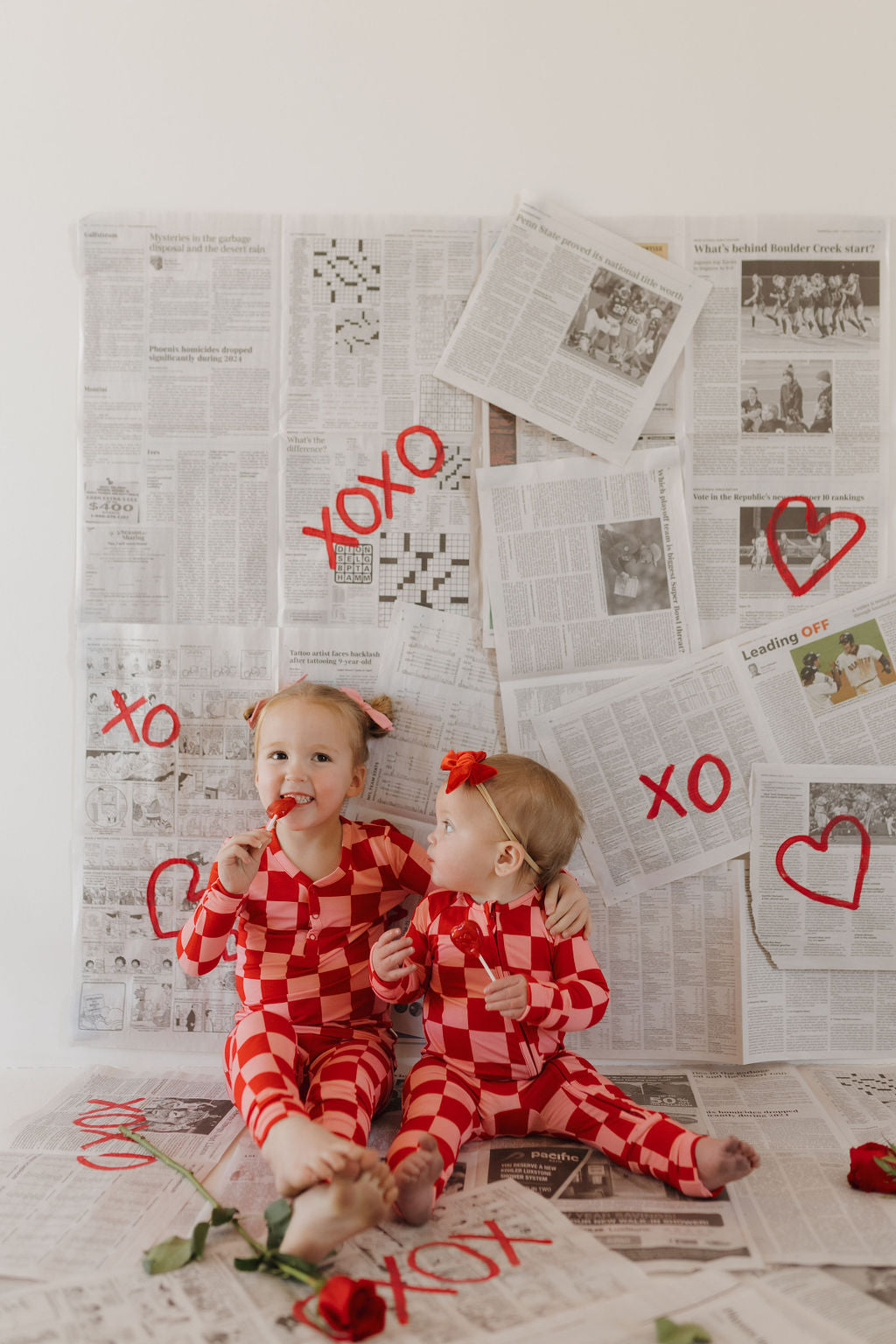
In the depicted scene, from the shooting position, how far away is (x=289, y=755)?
4.16 feet

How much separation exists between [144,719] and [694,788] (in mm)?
837

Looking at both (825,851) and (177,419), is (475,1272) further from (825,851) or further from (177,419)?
(177,419)

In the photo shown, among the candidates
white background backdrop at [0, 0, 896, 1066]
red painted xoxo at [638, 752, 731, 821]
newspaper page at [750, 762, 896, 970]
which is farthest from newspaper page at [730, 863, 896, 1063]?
white background backdrop at [0, 0, 896, 1066]

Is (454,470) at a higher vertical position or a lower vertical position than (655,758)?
higher

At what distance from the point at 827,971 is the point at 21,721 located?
1.27 metres

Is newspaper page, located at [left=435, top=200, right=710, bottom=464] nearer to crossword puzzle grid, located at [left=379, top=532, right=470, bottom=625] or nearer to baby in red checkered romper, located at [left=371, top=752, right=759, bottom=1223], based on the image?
crossword puzzle grid, located at [left=379, top=532, right=470, bottom=625]

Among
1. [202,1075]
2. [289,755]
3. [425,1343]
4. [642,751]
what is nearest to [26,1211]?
[202,1075]

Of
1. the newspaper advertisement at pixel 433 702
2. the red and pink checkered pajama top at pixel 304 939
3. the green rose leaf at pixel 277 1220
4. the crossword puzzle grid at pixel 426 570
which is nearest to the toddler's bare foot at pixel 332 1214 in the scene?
the green rose leaf at pixel 277 1220

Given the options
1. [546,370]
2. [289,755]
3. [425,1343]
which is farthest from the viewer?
[546,370]

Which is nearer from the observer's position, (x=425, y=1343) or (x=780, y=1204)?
(x=425, y=1343)

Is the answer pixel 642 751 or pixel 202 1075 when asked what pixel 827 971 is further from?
pixel 202 1075

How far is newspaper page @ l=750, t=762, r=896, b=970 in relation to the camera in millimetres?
1377

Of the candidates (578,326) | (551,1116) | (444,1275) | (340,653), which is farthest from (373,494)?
(444,1275)

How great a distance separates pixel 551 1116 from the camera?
1.17m
